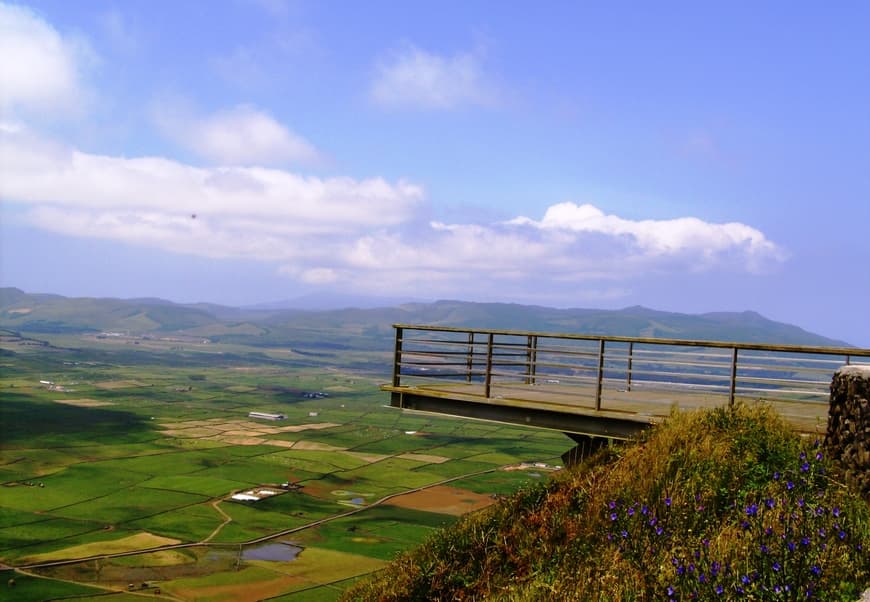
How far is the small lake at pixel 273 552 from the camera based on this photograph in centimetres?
6481

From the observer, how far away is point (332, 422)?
157750 millimetres

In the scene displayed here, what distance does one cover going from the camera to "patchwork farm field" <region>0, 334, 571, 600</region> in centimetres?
5975

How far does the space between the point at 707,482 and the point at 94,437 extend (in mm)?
129968

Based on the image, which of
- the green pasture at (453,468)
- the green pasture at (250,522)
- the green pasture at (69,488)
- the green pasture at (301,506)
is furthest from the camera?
the green pasture at (453,468)

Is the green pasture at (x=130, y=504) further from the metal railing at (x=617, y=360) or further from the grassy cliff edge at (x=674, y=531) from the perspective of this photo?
the grassy cliff edge at (x=674, y=531)

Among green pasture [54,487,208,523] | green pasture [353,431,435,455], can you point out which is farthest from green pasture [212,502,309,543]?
green pasture [353,431,435,455]

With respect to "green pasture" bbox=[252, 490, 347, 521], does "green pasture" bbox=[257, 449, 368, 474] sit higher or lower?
Result: lower

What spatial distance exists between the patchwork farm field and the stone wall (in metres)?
10.6

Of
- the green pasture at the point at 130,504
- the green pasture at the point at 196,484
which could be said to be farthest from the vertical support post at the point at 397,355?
the green pasture at the point at 196,484

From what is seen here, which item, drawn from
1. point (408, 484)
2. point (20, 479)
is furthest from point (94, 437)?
point (408, 484)

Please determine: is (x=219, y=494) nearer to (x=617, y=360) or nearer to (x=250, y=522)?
(x=250, y=522)

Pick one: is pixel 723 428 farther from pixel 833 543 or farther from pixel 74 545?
pixel 74 545

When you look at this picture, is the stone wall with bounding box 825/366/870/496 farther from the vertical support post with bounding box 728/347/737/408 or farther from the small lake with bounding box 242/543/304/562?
the small lake with bounding box 242/543/304/562

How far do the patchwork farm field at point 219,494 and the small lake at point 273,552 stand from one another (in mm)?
255
